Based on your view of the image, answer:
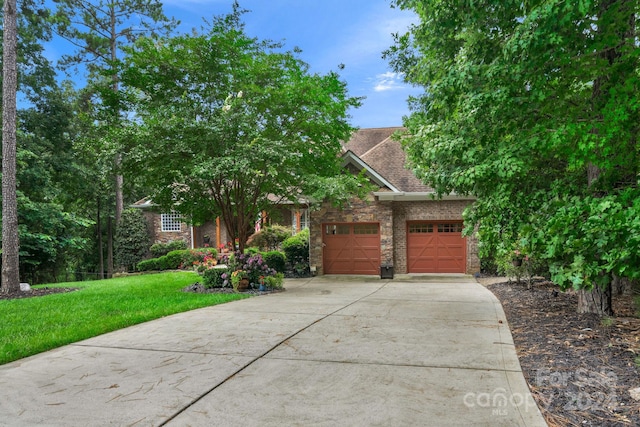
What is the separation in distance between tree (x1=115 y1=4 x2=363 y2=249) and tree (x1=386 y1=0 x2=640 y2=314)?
408 cm

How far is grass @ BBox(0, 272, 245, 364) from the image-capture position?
5.41m

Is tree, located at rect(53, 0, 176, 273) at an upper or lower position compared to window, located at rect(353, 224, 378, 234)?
upper

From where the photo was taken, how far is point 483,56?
5602 mm

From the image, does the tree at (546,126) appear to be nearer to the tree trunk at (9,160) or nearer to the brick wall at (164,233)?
the tree trunk at (9,160)

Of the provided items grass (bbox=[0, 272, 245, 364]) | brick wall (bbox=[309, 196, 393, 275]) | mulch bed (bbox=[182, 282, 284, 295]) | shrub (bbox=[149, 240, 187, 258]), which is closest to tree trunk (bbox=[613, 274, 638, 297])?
brick wall (bbox=[309, 196, 393, 275])

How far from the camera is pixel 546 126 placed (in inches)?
211

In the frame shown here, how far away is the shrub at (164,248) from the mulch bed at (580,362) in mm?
17383

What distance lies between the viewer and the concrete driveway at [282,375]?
3109mm

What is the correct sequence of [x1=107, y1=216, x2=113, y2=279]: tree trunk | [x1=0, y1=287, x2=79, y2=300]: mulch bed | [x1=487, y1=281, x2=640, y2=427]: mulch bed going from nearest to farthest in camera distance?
[x1=487, y1=281, x2=640, y2=427]: mulch bed, [x1=0, y1=287, x2=79, y2=300]: mulch bed, [x1=107, y1=216, x2=113, y2=279]: tree trunk

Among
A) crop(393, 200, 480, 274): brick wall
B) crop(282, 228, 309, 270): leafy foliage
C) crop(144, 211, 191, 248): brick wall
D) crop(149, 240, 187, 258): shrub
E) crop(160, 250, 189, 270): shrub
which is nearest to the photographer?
crop(393, 200, 480, 274): brick wall

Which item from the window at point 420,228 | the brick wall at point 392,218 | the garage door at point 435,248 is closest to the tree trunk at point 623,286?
the brick wall at point 392,218

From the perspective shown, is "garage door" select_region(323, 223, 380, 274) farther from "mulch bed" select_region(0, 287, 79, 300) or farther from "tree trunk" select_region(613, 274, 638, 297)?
"mulch bed" select_region(0, 287, 79, 300)

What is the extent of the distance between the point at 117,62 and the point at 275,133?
4.27 m

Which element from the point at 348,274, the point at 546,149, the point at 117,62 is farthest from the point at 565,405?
the point at 348,274
